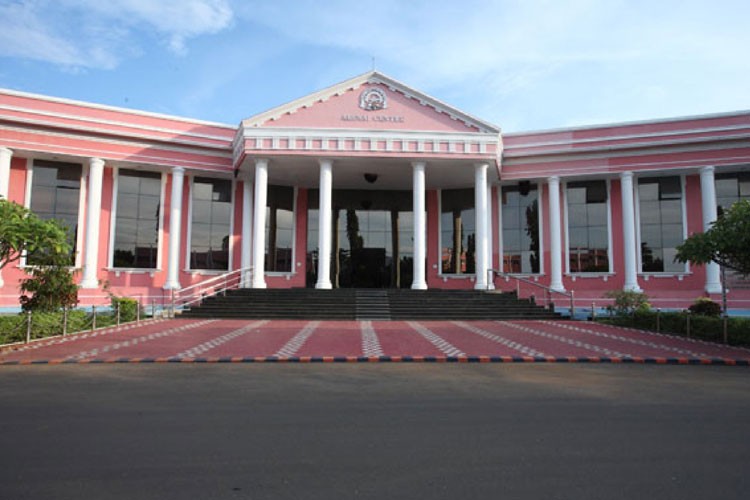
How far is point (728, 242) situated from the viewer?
12109 millimetres

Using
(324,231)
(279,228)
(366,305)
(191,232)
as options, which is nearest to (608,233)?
(366,305)

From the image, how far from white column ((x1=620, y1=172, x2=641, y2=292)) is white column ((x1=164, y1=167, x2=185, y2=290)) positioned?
20606 millimetres

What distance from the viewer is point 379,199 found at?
28.1 m

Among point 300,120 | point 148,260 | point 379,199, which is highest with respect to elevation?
point 300,120

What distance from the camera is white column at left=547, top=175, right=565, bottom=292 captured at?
2498 centimetres

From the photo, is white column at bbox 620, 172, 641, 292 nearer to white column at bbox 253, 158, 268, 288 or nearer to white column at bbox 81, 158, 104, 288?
white column at bbox 253, 158, 268, 288

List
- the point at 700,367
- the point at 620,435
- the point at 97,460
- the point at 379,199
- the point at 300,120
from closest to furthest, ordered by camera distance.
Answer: the point at 97,460 → the point at 620,435 → the point at 700,367 → the point at 300,120 → the point at 379,199

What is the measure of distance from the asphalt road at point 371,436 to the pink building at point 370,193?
1477 centimetres

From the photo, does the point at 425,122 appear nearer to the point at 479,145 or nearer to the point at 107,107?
the point at 479,145

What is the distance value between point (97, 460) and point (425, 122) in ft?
68.8

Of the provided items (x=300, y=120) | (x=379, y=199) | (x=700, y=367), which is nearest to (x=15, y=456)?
(x=700, y=367)

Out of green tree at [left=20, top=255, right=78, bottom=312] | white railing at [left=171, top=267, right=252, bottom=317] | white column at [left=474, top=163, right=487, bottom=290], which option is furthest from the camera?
white railing at [left=171, top=267, right=252, bottom=317]

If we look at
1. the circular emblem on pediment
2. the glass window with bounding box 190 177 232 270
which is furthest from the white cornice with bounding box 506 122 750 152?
the glass window with bounding box 190 177 232 270

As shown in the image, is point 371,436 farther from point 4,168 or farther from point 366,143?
point 4,168
